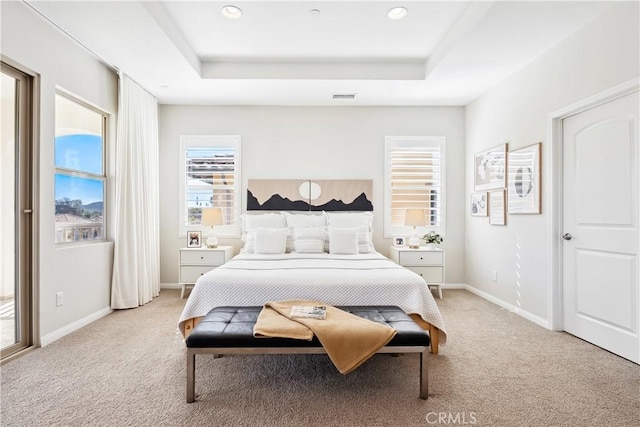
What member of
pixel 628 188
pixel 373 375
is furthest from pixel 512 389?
pixel 628 188

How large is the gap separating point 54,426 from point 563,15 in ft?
14.0

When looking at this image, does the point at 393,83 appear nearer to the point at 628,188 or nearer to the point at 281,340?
the point at 628,188

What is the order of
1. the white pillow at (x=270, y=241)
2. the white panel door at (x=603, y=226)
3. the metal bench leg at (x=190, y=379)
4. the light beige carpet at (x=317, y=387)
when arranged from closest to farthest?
the light beige carpet at (x=317, y=387) < the metal bench leg at (x=190, y=379) < the white panel door at (x=603, y=226) < the white pillow at (x=270, y=241)

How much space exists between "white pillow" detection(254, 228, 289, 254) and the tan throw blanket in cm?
189

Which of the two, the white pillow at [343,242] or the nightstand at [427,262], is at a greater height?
the white pillow at [343,242]

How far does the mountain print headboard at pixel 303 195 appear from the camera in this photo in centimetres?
485

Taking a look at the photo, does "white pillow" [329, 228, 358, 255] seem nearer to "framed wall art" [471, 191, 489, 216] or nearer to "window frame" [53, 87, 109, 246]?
"framed wall art" [471, 191, 489, 216]

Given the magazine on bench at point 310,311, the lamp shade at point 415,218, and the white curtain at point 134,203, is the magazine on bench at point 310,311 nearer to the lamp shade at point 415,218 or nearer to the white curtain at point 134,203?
the white curtain at point 134,203

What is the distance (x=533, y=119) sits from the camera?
351 centimetres

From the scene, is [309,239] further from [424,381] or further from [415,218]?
[424,381]

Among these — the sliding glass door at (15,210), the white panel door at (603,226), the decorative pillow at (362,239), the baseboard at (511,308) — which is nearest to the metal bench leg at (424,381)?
the white panel door at (603,226)

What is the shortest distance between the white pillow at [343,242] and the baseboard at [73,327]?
249 cm

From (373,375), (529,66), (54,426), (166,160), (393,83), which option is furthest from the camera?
(166,160)

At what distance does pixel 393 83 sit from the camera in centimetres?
403
